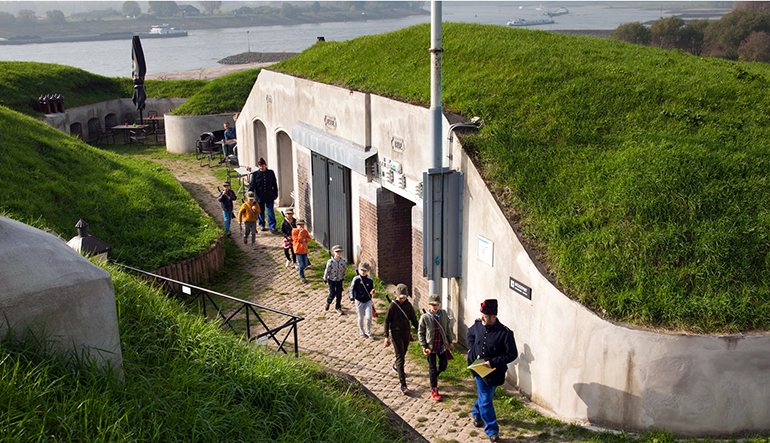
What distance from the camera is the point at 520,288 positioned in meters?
8.75

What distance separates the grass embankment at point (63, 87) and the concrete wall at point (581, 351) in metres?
23.1

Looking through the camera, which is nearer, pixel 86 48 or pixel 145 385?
pixel 145 385

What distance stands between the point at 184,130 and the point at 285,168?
1063 centimetres

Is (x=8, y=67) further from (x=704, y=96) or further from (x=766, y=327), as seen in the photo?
(x=766, y=327)

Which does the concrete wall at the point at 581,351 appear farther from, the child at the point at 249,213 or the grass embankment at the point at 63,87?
the grass embankment at the point at 63,87

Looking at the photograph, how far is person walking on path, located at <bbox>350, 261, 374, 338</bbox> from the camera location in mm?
10578

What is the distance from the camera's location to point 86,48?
399 feet

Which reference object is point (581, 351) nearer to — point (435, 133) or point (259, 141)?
point (435, 133)

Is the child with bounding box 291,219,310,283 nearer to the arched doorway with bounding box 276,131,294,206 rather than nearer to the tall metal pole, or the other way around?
the tall metal pole

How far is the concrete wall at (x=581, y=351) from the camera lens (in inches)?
288

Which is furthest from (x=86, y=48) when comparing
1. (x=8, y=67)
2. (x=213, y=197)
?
(x=213, y=197)

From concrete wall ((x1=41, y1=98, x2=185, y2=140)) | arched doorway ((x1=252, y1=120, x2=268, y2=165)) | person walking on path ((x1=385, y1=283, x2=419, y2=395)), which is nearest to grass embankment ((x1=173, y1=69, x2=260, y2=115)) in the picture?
concrete wall ((x1=41, y1=98, x2=185, y2=140))

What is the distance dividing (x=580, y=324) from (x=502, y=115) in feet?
15.0

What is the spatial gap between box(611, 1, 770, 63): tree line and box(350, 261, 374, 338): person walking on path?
1585 inches
